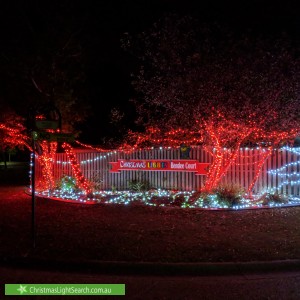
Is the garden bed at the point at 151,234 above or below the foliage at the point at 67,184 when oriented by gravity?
below

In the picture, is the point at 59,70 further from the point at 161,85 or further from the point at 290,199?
the point at 290,199

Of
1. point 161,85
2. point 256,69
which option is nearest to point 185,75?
point 161,85

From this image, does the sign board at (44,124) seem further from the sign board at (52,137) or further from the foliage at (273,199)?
the foliage at (273,199)

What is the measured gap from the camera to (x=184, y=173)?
56.5 ft

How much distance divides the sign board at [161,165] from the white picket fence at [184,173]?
0.18m

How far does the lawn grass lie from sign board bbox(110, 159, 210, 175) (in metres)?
3.48

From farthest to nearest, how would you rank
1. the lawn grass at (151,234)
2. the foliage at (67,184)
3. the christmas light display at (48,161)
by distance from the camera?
the christmas light display at (48,161)
the foliage at (67,184)
the lawn grass at (151,234)

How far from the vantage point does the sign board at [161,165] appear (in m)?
16.7

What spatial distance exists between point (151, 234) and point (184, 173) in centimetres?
753

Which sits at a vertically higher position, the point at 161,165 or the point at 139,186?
the point at 161,165

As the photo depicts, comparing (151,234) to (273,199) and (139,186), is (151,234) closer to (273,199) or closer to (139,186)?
(273,199)

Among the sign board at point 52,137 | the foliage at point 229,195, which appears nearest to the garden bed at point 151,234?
the foliage at point 229,195

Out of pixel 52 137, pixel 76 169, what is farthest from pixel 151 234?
pixel 76 169

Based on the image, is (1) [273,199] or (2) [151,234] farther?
(1) [273,199]
